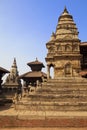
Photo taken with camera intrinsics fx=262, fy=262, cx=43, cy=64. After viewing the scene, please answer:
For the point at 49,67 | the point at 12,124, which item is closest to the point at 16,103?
the point at 12,124

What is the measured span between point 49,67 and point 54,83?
9.05 metres

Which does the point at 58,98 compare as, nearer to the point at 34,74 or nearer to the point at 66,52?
the point at 66,52

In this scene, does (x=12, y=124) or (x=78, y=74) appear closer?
(x=12, y=124)

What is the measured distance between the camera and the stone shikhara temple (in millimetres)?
20725

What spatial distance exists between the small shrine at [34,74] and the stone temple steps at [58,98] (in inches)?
613

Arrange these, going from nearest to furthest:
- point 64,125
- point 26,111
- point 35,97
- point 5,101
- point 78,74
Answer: point 64,125
point 26,111
point 35,97
point 78,74
point 5,101

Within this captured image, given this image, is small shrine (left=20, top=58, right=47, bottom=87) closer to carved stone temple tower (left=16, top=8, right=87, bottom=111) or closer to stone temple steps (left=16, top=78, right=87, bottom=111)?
carved stone temple tower (left=16, top=8, right=87, bottom=111)

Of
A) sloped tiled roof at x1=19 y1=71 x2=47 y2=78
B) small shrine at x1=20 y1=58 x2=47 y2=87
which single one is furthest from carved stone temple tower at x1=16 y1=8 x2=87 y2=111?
sloped tiled roof at x1=19 y1=71 x2=47 y2=78

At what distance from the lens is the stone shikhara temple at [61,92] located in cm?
2073

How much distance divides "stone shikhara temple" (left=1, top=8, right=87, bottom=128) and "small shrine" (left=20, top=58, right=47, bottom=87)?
7.56 meters

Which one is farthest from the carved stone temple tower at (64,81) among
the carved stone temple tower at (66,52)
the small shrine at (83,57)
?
the small shrine at (83,57)

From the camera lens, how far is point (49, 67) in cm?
3859

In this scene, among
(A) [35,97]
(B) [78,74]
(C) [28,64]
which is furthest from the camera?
(C) [28,64]

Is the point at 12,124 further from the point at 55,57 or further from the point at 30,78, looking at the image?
the point at 30,78
